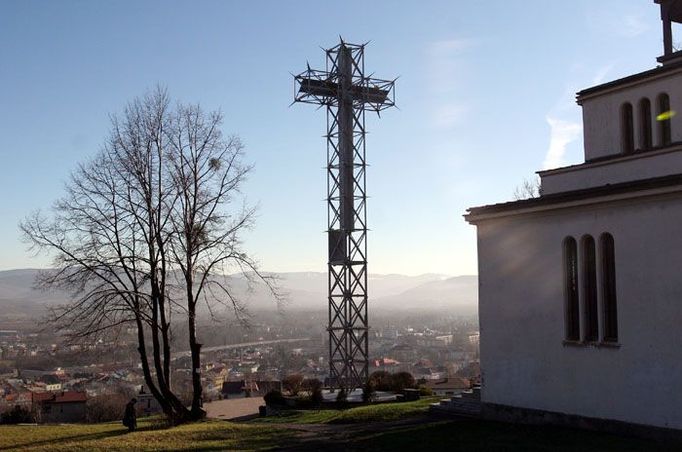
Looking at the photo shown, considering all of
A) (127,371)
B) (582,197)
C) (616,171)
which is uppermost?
(616,171)

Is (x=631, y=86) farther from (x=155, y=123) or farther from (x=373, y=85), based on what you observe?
(x=373, y=85)

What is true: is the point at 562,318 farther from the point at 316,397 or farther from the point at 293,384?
the point at 293,384

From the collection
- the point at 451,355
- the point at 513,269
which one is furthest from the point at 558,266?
the point at 451,355

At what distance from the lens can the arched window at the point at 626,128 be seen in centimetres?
1733

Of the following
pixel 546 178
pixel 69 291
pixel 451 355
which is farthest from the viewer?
pixel 451 355

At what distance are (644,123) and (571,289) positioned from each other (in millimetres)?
4422

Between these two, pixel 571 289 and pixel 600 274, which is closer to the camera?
pixel 600 274

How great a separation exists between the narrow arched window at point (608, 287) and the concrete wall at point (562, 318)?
0.23 m

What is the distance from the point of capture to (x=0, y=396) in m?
61.7

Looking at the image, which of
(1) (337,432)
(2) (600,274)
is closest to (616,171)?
(2) (600,274)

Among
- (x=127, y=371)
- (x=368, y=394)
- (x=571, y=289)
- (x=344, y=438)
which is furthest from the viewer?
(x=127, y=371)

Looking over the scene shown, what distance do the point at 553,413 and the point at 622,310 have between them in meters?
3.01

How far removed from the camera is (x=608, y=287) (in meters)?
15.2

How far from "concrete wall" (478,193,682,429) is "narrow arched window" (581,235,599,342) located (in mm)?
274
